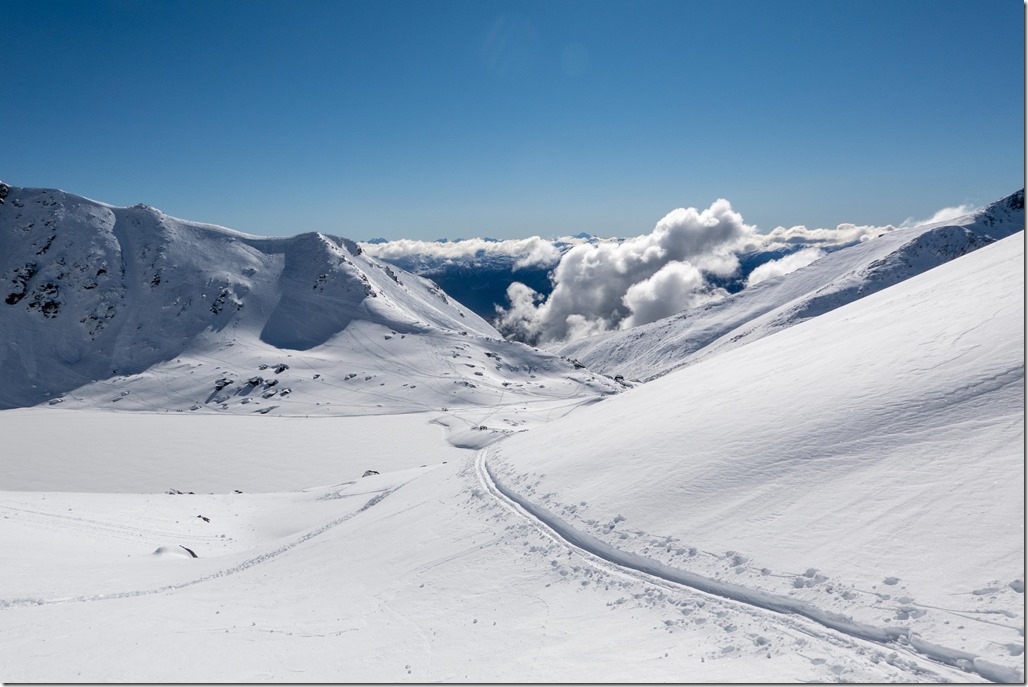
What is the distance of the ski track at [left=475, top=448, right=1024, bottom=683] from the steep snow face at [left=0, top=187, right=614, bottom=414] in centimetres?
8852

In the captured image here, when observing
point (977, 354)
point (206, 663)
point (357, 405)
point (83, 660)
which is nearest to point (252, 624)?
point (206, 663)

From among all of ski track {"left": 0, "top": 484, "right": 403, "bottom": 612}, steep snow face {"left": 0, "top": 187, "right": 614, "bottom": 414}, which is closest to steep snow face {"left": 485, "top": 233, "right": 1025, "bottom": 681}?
ski track {"left": 0, "top": 484, "right": 403, "bottom": 612}

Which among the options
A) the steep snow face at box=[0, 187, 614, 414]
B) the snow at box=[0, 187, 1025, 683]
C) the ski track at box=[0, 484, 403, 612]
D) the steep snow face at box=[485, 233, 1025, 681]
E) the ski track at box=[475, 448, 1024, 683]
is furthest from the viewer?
the steep snow face at box=[0, 187, 614, 414]

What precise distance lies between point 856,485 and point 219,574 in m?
23.5

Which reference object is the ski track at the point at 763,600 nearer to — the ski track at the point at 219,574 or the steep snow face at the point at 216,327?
the ski track at the point at 219,574

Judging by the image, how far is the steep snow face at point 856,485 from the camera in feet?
29.5

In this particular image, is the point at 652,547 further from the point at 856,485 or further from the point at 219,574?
the point at 219,574

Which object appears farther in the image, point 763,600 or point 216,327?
point 216,327

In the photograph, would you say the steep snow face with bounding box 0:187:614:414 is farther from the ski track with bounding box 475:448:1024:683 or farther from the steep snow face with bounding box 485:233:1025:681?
the ski track with bounding box 475:448:1024:683

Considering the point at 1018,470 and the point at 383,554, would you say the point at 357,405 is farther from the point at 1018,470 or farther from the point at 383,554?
the point at 1018,470

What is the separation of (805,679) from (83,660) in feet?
47.9

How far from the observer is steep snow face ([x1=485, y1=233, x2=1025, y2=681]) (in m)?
8.98

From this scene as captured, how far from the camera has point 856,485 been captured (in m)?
12.5

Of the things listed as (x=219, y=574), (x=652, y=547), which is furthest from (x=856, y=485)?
(x=219, y=574)
